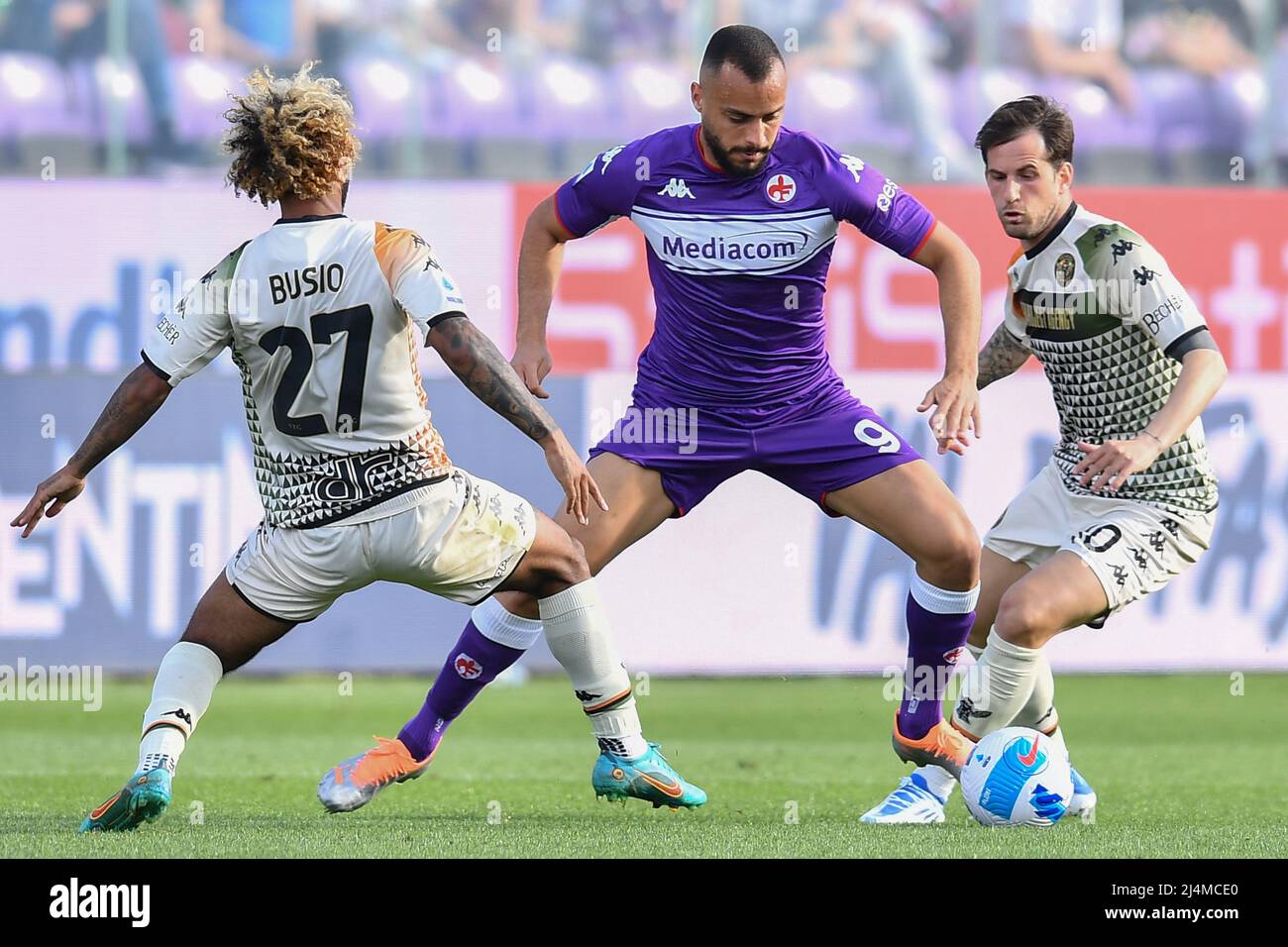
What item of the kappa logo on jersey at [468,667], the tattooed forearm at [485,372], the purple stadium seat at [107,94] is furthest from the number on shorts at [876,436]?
the purple stadium seat at [107,94]

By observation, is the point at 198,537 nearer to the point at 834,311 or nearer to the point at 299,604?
the point at 834,311

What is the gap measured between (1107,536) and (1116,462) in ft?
2.08

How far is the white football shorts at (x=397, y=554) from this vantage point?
505 cm

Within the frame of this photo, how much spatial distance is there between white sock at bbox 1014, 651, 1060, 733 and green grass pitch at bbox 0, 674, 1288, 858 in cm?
38

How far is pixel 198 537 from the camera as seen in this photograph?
1020 cm

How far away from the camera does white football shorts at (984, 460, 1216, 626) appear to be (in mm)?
5734

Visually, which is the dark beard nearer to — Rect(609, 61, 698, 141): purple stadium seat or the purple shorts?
the purple shorts

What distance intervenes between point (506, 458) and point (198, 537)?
178cm

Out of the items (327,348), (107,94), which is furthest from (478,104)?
(327,348)

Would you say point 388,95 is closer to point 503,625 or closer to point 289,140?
point 503,625

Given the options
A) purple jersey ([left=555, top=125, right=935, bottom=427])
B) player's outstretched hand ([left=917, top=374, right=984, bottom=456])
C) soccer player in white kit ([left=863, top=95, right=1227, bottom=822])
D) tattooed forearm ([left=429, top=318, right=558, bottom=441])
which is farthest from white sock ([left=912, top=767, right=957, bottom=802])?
tattooed forearm ([left=429, top=318, right=558, bottom=441])

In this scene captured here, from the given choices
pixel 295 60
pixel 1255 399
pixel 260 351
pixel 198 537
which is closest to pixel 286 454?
pixel 260 351

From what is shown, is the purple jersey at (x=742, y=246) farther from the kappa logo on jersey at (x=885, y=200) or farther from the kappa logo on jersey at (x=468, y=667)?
the kappa logo on jersey at (x=468, y=667)

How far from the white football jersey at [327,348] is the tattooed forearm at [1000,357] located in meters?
2.16
